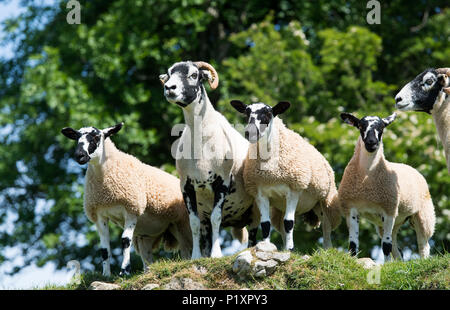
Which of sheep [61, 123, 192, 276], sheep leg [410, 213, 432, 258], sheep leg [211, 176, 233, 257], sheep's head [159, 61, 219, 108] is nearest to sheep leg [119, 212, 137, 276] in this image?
sheep [61, 123, 192, 276]

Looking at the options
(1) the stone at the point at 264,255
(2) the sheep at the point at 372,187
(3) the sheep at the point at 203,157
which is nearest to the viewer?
(1) the stone at the point at 264,255

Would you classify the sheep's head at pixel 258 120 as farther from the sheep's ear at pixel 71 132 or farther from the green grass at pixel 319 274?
the sheep's ear at pixel 71 132

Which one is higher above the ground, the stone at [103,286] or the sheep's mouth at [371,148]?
the sheep's mouth at [371,148]

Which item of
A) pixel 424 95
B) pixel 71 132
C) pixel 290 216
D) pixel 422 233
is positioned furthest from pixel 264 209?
pixel 71 132

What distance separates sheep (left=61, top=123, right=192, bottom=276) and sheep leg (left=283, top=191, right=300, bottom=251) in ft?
8.59

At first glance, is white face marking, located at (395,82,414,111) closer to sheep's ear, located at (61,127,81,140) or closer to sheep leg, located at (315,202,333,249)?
sheep leg, located at (315,202,333,249)

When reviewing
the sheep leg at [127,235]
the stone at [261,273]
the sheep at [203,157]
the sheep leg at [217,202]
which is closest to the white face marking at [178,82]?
the sheep at [203,157]

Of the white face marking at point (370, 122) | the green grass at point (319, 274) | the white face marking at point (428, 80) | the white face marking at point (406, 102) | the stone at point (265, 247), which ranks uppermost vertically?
the white face marking at point (428, 80)

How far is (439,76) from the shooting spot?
1116 centimetres

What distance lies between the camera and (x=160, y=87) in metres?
21.5

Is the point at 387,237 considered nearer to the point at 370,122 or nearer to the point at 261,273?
the point at 370,122

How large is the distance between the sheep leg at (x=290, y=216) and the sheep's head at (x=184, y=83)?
2.33 metres

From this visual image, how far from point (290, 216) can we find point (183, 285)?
2417 mm

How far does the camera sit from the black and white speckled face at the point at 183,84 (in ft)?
35.3
